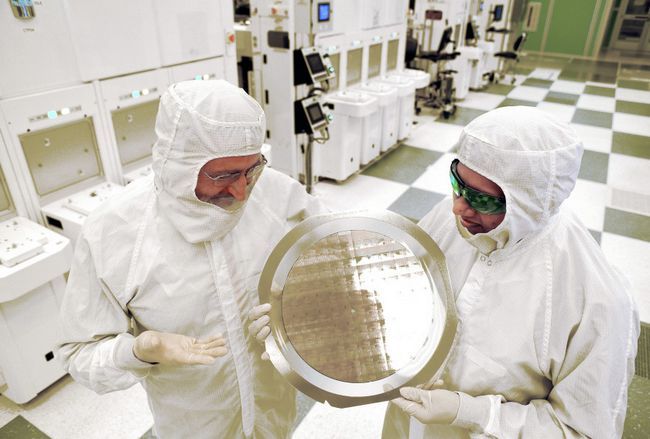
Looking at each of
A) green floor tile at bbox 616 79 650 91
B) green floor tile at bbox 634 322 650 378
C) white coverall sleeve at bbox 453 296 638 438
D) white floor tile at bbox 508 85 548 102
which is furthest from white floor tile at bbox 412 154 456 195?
green floor tile at bbox 616 79 650 91

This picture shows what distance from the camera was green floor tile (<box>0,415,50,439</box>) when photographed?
75.2 inches

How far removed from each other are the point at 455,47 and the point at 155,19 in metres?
5.18

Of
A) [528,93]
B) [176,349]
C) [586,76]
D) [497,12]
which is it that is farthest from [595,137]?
[176,349]

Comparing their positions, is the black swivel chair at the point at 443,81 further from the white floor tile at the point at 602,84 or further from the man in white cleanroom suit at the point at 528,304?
the man in white cleanroom suit at the point at 528,304

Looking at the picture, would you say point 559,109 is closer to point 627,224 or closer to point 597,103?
point 597,103

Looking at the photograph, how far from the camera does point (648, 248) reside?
10.6ft

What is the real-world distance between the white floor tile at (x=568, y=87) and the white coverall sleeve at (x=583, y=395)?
312 inches

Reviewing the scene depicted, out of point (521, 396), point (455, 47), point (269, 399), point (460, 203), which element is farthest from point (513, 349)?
point (455, 47)

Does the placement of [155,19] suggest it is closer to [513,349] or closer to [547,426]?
[513,349]

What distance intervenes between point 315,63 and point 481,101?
179 inches

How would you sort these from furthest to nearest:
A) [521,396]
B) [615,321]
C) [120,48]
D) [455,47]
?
[455,47]
[120,48]
[521,396]
[615,321]

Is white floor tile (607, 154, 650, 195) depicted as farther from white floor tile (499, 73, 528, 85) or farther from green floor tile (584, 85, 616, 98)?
white floor tile (499, 73, 528, 85)

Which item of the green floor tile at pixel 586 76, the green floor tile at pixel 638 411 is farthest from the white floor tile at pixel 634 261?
the green floor tile at pixel 586 76

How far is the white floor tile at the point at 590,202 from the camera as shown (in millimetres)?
3586
